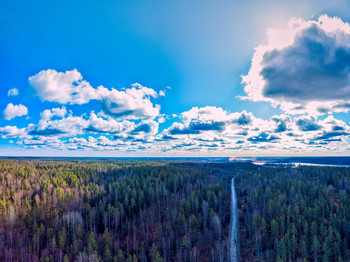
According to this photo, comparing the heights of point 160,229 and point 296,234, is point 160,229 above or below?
above

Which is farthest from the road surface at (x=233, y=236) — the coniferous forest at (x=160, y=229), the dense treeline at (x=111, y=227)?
the dense treeline at (x=111, y=227)

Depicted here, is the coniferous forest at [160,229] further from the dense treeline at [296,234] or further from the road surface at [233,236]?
the road surface at [233,236]

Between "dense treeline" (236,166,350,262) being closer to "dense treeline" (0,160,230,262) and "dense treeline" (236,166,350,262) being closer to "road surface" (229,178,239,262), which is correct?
"road surface" (229,178,239,262)

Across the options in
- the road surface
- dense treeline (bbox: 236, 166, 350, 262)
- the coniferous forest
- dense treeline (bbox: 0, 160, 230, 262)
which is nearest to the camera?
dense treeline (bbox: 236, 166, 350, 262)

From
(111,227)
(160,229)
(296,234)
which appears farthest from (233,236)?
(111,227)

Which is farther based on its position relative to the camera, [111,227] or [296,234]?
[111,227]

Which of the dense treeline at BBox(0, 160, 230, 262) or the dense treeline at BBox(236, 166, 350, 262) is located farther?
the dense treeline at BBox(0, 160, 230, 262)

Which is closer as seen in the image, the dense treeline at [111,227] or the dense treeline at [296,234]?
the dense treeline at [296,234]

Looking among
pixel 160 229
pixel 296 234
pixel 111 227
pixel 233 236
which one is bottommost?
pixel 233 236

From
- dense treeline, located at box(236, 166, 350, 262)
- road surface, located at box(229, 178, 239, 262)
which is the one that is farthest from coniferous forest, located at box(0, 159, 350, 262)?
road surface, located at box(229, 178, 239, 262)

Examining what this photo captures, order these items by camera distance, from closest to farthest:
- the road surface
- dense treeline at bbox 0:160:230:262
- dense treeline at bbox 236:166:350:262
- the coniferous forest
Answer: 1. dense treeline at bbox 236:166:350:262
2. the coniferous forest
3. dense treeline at bbox 0:160:230:262
4. the road surface

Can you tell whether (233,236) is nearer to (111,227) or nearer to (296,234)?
(296,234)

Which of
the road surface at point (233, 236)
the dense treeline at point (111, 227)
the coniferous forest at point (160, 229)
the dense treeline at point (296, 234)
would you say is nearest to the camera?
the dense treeline at point (296, 234)
